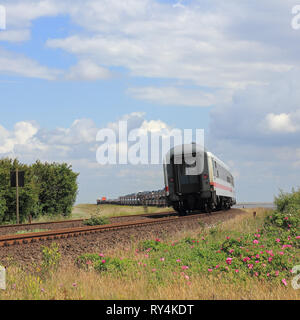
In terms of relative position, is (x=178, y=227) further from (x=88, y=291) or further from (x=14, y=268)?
(x=88, y=291)

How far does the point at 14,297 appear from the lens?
626 centimetres

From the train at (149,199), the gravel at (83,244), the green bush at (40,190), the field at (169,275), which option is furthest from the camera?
the train at (149,199)

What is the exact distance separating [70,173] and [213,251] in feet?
83.7

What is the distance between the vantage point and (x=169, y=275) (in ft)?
25.0

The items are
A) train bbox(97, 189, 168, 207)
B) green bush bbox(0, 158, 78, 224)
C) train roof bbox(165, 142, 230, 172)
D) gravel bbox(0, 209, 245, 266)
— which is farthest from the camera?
train bbox(97, 189, 168, 207)

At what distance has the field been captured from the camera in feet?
20.9

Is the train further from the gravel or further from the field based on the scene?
the field

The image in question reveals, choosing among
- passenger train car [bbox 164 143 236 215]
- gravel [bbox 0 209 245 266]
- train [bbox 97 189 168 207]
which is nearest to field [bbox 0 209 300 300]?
gravel [bbox 0 209 245 266]

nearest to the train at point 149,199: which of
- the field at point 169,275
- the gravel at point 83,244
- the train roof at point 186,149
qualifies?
the train roof at point 186,149

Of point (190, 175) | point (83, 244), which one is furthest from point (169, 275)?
point (190, 175)

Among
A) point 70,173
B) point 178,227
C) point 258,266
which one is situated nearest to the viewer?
point 258,266

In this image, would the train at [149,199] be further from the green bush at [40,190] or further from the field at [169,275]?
the field at [169,275]

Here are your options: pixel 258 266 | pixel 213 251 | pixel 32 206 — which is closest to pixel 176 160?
pixel 32 206

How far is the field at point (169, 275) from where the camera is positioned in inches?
251
